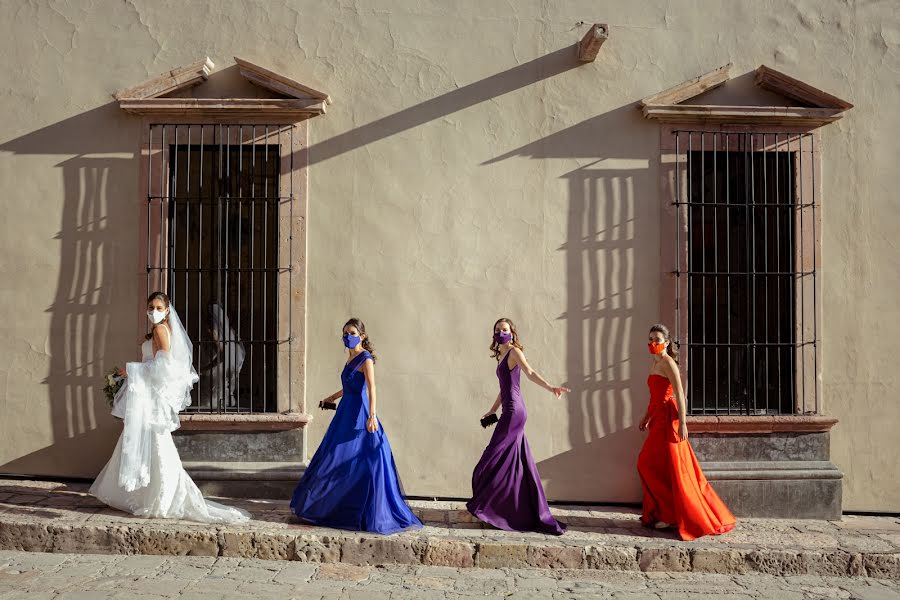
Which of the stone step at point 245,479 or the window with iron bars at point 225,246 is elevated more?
the window with iron bars at point 225,246

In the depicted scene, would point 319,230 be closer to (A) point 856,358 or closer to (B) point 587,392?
(B) point 587,392

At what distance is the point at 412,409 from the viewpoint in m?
7.58

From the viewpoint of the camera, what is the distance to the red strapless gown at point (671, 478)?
6.65 m

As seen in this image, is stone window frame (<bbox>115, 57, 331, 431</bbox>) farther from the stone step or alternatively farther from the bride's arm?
the bride's arm

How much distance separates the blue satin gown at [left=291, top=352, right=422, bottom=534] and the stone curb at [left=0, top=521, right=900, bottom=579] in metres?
0.26

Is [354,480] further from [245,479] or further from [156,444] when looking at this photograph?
[156,444]

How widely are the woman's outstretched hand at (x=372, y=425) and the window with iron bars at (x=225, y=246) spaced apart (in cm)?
129

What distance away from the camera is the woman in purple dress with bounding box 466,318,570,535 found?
21.7ft

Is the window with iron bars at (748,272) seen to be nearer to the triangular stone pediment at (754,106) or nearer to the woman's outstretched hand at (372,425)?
the triangular stone pediment at (754,106)

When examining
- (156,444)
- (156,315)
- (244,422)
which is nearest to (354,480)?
(244,422)

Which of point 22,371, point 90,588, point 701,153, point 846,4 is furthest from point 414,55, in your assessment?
point 90,588

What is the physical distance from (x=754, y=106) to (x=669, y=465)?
3.21 m

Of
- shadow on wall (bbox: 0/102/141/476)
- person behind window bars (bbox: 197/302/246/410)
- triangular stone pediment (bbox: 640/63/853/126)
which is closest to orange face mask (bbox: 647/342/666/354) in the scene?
triangular stone pediment (bbox: 640/63/853/126)

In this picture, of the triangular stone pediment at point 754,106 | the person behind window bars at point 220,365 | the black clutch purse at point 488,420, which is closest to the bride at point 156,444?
the person behind window bars at point 220,365
